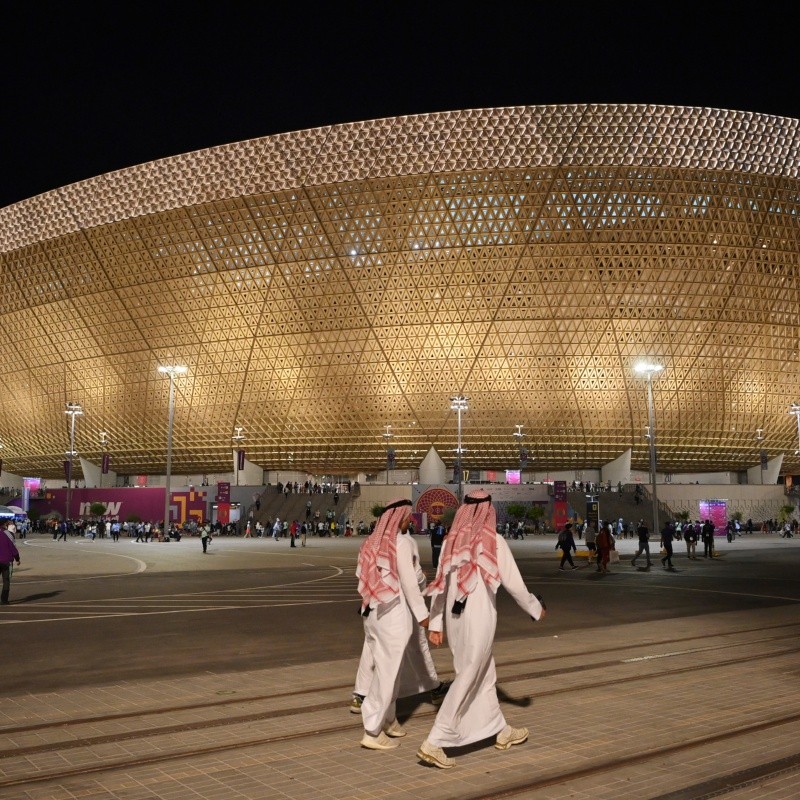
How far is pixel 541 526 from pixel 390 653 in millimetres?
42327

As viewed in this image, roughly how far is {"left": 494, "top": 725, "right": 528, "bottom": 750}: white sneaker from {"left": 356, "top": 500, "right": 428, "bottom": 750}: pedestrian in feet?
2.14

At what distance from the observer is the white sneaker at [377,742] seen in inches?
204

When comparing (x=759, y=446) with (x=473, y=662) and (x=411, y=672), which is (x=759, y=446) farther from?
(x=473, y=662)

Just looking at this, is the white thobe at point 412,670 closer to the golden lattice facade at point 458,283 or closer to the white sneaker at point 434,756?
the white sneaker at point 434,756

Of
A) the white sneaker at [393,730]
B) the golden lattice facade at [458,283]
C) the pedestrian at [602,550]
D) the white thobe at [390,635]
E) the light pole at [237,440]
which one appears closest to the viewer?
the white thobe at [390,635]

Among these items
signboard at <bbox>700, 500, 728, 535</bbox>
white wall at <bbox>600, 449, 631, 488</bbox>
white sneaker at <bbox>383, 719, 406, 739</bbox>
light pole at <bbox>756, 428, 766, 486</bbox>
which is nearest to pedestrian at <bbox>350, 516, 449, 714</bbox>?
white sneaker at <bbox>383, 719, 406, 739</bbox>

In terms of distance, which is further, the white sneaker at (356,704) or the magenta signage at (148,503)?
the magenta signage at (148,503)

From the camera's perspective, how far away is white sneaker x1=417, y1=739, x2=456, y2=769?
15.7 feet

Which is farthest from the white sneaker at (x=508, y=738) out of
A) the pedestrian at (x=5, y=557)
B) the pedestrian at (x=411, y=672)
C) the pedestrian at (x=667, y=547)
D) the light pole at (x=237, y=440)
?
the light pole at (x=237, y=440)

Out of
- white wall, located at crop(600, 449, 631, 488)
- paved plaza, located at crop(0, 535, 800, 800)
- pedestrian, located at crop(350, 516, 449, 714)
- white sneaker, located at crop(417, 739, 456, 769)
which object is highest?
white wall, located at crop(600, 449, 631, 488)

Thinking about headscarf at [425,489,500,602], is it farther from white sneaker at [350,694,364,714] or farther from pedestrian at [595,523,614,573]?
pedestrian at [595,523,614,573]

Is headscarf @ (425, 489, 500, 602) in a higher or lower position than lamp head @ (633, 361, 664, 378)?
lower

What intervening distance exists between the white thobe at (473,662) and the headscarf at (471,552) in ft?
0.15

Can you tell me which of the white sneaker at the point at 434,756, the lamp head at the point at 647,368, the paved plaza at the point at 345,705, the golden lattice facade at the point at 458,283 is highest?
the golden lattice facade at the point at 458,283
